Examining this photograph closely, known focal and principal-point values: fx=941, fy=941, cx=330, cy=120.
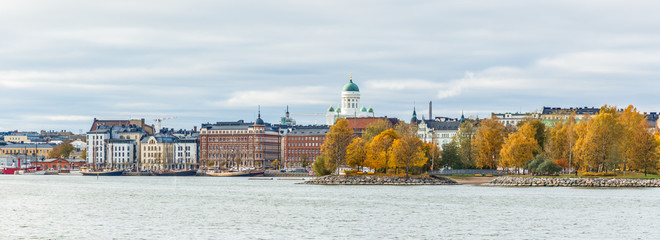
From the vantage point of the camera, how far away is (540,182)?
102 metres

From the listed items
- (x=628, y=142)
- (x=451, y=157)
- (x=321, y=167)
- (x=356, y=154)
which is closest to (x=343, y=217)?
(x=628, y=142)

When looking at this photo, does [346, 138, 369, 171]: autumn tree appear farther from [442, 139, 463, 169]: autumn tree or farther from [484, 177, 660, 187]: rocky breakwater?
[484, 177, 660, 187]: rocky breakwater

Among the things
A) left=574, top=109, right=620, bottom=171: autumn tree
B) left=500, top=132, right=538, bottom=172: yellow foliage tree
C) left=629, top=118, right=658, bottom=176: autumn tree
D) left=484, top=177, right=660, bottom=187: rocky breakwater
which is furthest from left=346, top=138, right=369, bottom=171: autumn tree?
left=629, top=118, right=658, bottom=176: autumn tree

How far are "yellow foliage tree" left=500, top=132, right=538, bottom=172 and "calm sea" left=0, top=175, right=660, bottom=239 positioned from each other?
23.3 meters

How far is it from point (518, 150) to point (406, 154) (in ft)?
41.7

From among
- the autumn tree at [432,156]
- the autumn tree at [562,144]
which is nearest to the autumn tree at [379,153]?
the autumn tree at [432,156]

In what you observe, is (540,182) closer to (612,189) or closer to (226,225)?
(612,189)

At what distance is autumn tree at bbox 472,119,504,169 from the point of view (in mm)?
118125

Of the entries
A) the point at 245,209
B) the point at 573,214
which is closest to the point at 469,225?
the point at 573,214

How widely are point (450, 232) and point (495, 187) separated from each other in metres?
54.0

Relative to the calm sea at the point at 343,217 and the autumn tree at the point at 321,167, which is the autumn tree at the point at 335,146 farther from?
the calm sea at the point at 343,217

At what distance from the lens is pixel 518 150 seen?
10700 centimetres

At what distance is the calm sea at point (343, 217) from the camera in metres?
47.6

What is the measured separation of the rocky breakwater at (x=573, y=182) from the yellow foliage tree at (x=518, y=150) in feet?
7.98
